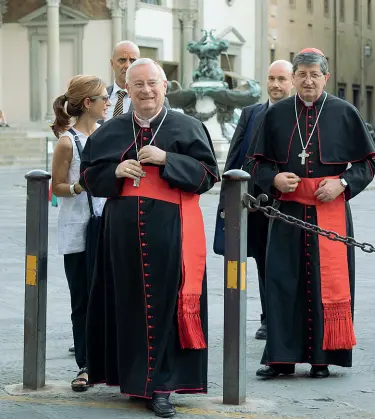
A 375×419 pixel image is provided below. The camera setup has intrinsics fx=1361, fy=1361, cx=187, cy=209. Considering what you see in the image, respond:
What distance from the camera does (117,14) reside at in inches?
1693

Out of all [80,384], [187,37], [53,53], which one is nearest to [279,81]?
[80,384]

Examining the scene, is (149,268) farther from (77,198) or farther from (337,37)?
(337,37)

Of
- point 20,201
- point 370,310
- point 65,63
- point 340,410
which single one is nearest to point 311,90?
point 340,410

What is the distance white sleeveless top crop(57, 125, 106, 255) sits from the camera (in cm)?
696

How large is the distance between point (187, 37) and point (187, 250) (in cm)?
4198

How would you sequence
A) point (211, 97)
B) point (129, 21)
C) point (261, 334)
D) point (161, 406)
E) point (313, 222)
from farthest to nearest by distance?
point (129, 21) < point (211, 97) < point (261, 334) < point (313, 222) < point (161, 406)

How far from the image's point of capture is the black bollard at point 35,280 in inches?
263

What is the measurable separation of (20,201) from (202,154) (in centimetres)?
1477

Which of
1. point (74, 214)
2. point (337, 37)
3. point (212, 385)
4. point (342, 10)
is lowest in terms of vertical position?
point (212, 385)

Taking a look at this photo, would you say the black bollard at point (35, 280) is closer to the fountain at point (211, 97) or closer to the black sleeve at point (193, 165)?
the black sleeve at point (193, 165)

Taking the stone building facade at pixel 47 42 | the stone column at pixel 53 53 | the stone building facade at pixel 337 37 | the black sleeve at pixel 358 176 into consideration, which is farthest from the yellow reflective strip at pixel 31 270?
the stone building facade at pixel 337 37

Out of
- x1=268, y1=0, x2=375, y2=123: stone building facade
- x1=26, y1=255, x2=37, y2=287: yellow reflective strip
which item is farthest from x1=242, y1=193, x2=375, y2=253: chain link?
x1=268, y1=0, x2=375, y2=123: stone building facade

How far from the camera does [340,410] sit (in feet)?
20.6

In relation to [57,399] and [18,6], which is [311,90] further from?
[18,6]
